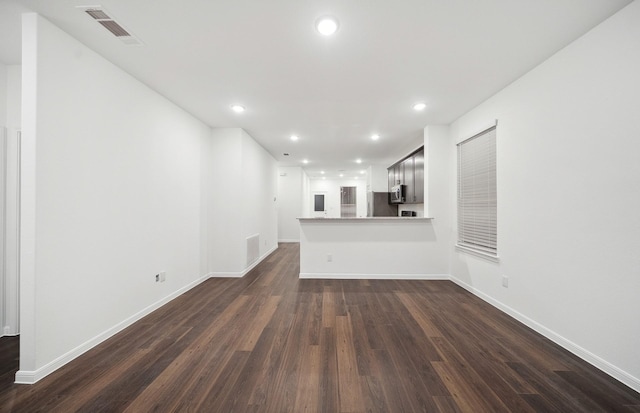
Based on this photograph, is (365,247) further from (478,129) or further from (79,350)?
(79,350)

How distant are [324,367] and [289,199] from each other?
271 inches

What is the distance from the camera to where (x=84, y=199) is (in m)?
2.10

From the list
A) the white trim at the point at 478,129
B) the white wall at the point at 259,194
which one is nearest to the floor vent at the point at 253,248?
the white wall at the point at 259,194

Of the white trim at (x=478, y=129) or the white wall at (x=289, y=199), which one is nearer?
the white trim at (x=478, y=129)

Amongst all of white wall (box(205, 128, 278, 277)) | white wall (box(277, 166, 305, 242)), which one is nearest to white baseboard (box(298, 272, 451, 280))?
white wall (box(205, 128, 278, 277))

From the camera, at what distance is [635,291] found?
1675mm

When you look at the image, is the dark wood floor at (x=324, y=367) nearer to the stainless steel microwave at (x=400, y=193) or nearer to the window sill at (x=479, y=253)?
the window sill at (x=479, y=253)

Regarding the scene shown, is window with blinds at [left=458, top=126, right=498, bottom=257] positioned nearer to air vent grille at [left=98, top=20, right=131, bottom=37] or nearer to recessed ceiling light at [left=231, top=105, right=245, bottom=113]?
recessed ceiling light at [left=231, top=105, right=245, bottom=113]

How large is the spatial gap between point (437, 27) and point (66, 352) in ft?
13.0

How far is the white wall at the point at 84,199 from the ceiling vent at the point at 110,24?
382mm

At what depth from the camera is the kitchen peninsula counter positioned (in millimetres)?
4227

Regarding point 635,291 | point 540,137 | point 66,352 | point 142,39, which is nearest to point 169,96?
point 142,39

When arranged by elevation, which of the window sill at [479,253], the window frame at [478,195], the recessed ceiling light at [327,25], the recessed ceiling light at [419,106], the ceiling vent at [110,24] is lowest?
the window sill at [479,253]

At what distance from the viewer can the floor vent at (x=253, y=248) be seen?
467 cm
